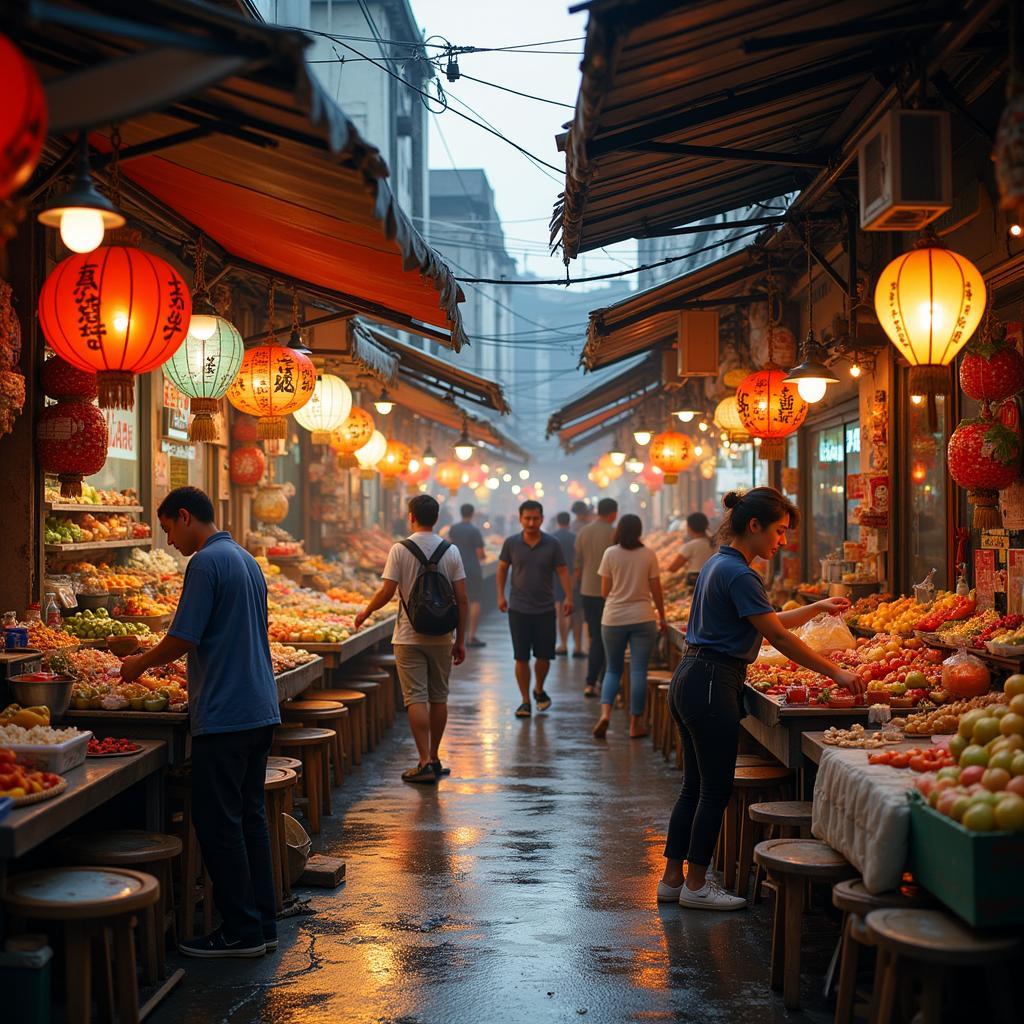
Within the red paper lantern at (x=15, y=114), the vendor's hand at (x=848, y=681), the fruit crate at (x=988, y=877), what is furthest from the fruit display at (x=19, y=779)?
the vendor's hand at (x=848, y=681)

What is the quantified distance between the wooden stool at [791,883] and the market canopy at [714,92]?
3.36 meters

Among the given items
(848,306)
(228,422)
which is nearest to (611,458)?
(228,422)

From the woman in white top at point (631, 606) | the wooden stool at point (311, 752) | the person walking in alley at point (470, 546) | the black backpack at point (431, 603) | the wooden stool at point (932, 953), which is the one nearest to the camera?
the wooden stool at point (932, 953)

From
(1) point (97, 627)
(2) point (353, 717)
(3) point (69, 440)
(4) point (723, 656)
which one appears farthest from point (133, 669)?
(2) point (353, 717)

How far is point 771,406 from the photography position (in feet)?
31.2

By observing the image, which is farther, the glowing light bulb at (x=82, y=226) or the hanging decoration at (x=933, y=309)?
the hanging decoration at (x=933, y=309)

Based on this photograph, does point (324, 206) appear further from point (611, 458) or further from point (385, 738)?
point (611, 458)

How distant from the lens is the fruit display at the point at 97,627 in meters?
7.84

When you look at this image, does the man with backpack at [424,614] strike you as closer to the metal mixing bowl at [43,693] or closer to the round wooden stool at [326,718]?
the round wooden stool at [326,718]

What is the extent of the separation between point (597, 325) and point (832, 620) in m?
4.39

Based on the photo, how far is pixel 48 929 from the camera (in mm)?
5340

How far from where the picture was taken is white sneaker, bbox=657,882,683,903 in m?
6.45

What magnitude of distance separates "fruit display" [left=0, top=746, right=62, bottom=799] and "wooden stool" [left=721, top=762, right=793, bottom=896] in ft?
11.5

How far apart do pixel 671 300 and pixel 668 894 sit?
6.63 m
